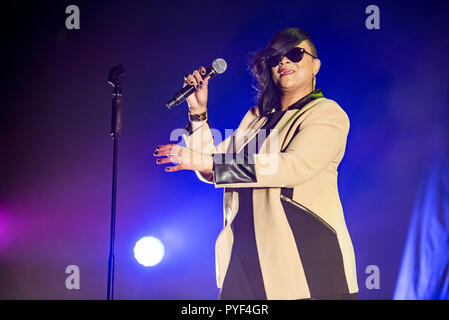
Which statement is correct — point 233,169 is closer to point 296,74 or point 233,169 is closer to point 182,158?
point 182,158

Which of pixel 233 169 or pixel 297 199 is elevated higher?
pixel 233 169

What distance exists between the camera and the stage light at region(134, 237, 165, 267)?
2.94 metres

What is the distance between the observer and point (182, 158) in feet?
7.19

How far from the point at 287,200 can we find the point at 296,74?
0.70 metres

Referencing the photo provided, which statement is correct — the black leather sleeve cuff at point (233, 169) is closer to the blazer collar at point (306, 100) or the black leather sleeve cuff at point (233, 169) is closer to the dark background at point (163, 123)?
Answer: the blazer collar at point (306, 100)

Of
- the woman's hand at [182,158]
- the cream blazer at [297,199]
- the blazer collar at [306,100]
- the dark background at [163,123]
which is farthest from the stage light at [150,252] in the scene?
the blazer collar at [306,100]


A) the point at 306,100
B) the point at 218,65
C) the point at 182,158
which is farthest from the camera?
the point at 218,65

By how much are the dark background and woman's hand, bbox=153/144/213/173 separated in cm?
Answer: 70

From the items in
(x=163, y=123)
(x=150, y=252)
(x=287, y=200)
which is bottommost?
(x=150, y=252)

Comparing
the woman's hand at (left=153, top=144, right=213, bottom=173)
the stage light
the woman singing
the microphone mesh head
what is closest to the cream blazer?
the woman singing

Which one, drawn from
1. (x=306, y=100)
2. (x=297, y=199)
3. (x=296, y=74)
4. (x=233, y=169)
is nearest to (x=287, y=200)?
(x=297, y=199)

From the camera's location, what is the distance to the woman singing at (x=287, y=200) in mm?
2248
